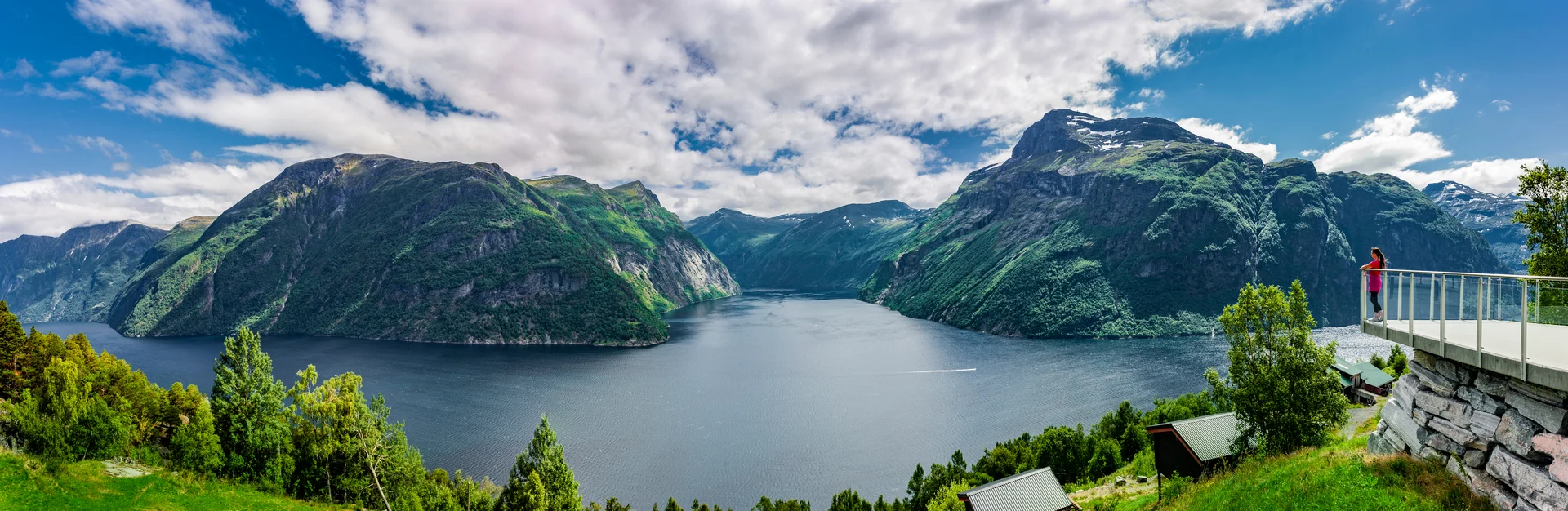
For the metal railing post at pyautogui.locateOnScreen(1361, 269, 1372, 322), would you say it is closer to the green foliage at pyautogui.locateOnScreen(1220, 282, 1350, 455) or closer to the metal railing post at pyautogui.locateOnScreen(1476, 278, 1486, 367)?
the metal railing post at pyautogui.locateOnScreen(1476, 278, 1486, 367)

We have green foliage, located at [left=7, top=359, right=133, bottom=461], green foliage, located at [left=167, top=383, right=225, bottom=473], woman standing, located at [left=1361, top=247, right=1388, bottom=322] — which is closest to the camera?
woman standing, located at [left=1361, top=247, right=1388, bottom=322]

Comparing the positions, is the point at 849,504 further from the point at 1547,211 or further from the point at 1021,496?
the point at 1547,211

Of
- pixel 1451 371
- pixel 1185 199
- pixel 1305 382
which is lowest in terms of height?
pixel 1305 382

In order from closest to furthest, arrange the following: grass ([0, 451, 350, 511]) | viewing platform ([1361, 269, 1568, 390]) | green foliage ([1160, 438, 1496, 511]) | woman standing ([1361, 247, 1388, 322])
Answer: viewing platform ([1361, 269, 1568, 390]) → green foliage ([1160, 438, 1496, 511]) → woman standing ([1361, 247, 1388, 322]) → grass ([0, 451, 350, 511])

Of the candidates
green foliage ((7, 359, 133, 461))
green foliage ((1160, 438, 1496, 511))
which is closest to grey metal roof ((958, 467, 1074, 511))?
green foliage ((1160, 438, 1496, 511))

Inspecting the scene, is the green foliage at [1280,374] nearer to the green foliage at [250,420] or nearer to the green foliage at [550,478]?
the green foliage at [550,478]

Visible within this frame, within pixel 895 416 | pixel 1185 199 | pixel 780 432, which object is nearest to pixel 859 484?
pixel 780 432

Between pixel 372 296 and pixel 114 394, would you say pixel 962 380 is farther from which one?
pixel 372 296
